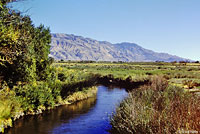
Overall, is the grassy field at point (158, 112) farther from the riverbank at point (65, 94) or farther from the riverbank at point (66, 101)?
the riverbank at point (65, 94)

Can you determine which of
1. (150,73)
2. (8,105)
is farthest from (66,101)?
(150,73)

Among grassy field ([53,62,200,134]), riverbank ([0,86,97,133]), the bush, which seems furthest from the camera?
the bush

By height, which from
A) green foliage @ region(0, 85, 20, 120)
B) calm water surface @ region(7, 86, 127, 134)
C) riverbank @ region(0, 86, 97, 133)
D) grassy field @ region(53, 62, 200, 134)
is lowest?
calm water surface @ region(7, 86, 127, 134)

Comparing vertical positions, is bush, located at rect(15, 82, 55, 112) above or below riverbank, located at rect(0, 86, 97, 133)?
above

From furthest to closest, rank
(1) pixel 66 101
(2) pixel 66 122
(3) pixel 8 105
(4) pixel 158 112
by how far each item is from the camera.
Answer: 1. (1) pixel 66 101
2. (2) pixel 66 122
3. (3) pixel 8 105
4. (4) pixel 158 112

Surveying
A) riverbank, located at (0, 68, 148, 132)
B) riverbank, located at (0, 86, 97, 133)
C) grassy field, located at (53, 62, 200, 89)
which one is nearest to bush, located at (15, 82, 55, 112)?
riverbank, located at (0, 68, 148, 132)

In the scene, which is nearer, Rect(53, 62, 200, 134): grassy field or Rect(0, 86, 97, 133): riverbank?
Rect(53, 62, 200, 134): grassy field

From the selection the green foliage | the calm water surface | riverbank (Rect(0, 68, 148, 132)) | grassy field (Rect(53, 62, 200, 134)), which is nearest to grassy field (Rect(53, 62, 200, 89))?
riverbank (Rect(0, 68, 148, 132))

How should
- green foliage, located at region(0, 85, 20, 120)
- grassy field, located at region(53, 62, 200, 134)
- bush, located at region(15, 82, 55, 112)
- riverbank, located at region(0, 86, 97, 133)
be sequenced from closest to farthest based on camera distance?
grassy field, located at region(53, 62, 200, 134) → green foliage, located at region(0, 85, 20, 120) → riverbank, located at region(0, 86, 97, 133) → bush, located at region(15, 82, 55, 112)

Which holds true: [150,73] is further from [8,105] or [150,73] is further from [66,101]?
[8,105]

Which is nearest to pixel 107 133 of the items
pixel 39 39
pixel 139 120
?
pixel 139 120

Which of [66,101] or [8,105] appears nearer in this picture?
[8,105]

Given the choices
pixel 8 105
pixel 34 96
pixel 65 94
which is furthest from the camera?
pixel 65 94

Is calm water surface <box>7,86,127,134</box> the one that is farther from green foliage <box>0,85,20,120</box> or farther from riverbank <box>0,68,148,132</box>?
green foliage <box>0,85,20,120</box>
